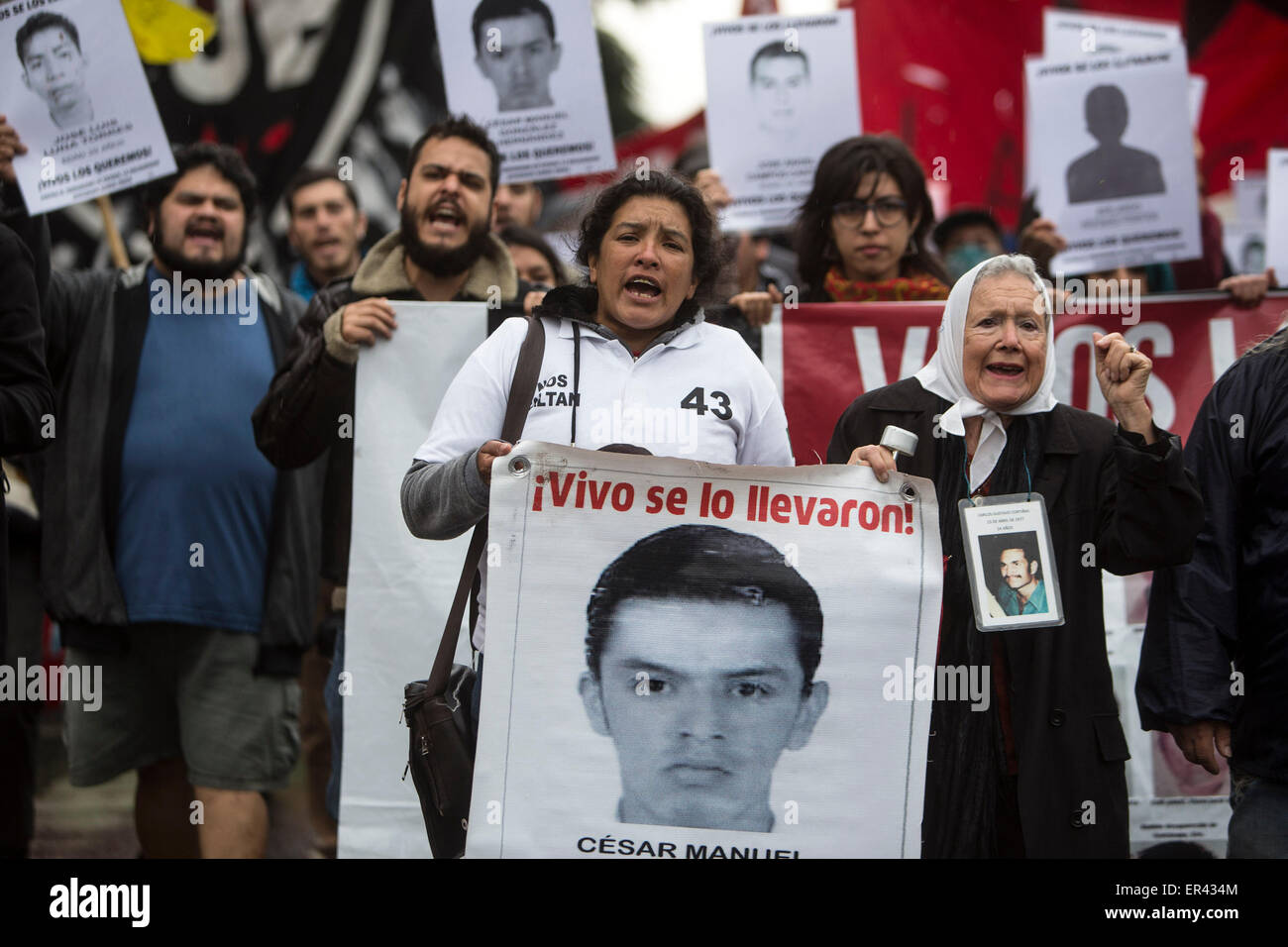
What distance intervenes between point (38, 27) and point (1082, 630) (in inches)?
139

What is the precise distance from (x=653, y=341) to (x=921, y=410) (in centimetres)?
64

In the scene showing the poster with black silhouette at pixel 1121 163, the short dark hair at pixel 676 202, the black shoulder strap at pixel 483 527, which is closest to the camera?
the black shoulder strap at pixel 483 527

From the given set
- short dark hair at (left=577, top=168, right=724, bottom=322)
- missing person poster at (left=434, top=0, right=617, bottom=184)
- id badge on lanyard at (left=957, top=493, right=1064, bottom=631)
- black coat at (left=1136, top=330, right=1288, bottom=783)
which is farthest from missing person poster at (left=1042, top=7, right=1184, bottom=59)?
id badge on lanyard at (left=957, top=493, right=1064, bottom=631)

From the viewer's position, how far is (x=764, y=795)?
10.1 feet

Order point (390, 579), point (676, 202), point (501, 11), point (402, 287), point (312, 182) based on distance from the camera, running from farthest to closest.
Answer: point (312, 182), point (501, 11), point (402, 287), point (390, 579), point (676, 202)

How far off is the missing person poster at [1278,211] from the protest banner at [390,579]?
2985 mm

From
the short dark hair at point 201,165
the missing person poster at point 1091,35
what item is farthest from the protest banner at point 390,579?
the missing person poster at point 1091,35

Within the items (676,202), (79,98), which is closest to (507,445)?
(676,202)

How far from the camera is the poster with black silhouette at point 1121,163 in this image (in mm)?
5246

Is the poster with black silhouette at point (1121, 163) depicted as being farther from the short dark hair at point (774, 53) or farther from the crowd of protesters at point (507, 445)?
the short dark hair at point (774, 53)

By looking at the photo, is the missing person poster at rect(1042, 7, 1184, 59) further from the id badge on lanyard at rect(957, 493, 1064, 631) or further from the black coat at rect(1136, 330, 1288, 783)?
the id badge on lanyard at rect(957, 493, 1064, 631)

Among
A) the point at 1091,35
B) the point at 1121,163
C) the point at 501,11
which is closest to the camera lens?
the point at 501,11

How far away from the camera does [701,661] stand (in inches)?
122

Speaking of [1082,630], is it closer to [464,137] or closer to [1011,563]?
[1011,563]
